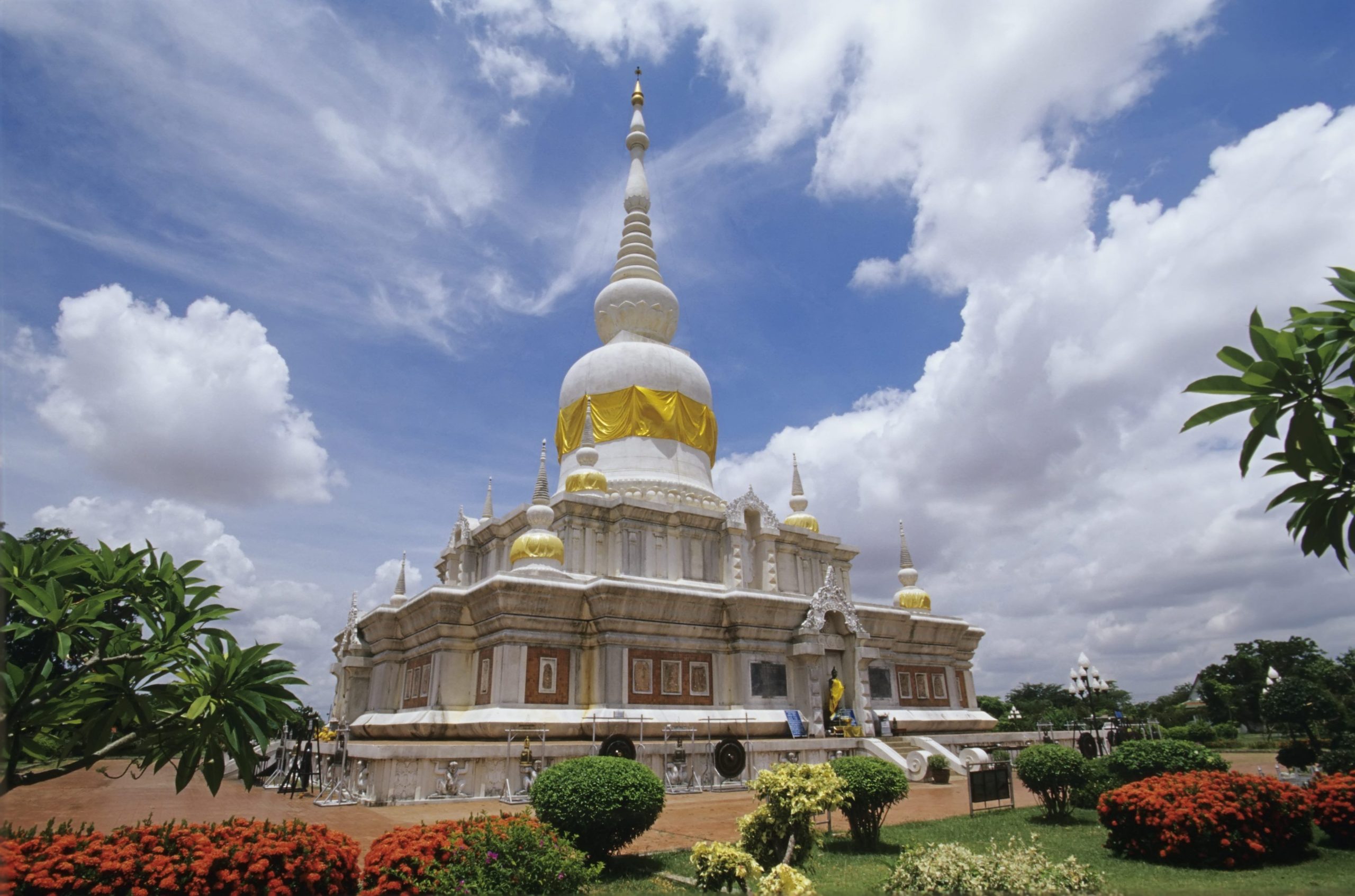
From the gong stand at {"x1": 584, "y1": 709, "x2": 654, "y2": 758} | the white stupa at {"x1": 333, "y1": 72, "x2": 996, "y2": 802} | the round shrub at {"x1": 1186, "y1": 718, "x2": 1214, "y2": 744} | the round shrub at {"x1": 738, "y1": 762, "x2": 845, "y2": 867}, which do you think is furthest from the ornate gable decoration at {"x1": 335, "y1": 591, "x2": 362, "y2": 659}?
the round shrub at {"x1": 1186, "y1": 718, "x2": 1214, "y2": 744}

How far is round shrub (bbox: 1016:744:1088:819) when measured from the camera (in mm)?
15359

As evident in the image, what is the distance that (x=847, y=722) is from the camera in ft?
87.5

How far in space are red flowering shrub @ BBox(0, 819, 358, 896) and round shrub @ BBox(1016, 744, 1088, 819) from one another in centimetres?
1257

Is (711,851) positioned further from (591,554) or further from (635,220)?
(635,220)

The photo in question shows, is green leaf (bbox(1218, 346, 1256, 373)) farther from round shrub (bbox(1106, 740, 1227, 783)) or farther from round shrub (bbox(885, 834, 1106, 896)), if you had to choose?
round shrub (bbox(1106, 740, 1227, 783))

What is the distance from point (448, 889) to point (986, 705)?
75701 millimetres

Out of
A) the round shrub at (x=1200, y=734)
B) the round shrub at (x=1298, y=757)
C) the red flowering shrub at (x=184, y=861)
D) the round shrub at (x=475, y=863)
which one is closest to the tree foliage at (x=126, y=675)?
the red flowering shrub at (x=184, y=861)

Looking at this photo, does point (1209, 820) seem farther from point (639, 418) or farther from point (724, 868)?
point (639, 418)

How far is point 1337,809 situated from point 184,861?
16.4m

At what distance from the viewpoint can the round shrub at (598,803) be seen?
33.8 feet

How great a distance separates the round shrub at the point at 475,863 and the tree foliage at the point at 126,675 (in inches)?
77.1

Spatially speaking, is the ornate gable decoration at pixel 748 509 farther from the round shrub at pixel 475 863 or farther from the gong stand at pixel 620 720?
the round shrub at pixel 475 863

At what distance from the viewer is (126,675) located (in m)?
7.48

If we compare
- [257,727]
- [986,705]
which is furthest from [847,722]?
[986,705]
